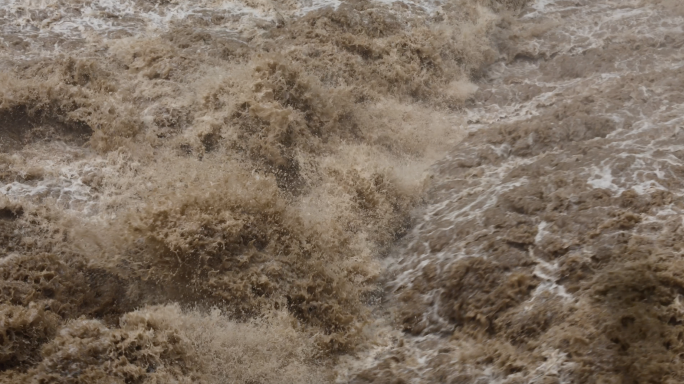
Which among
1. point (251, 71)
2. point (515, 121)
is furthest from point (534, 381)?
point (251, 71)

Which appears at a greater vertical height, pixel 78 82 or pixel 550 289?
pixel 78 82

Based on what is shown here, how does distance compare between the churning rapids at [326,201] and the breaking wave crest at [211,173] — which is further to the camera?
the breaking wave crest at [211,173]

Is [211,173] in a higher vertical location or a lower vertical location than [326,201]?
higher

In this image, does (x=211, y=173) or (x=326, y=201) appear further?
(x=326, y=201)

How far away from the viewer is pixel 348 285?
15.5ft

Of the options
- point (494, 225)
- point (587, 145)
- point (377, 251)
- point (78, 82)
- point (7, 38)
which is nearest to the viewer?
point (494, 225)

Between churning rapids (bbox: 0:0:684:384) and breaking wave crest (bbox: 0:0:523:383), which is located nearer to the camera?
churning rapids (bbox: 0:0:684:384)

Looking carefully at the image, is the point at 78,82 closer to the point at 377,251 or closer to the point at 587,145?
the point at 377,251

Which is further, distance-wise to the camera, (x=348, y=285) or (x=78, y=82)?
(x=78, y=82)

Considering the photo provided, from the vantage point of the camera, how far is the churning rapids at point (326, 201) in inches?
148

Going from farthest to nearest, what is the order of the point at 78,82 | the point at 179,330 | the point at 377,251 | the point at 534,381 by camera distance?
1. the point at 78,82
2. the point at 377,251
3. the point at 179,330
4. the point at 534,381

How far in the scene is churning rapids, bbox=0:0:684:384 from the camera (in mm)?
3754

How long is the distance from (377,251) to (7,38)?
5000mm

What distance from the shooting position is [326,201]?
5.48m
